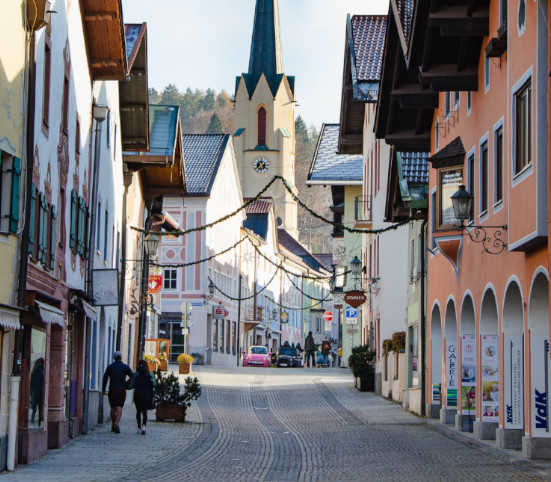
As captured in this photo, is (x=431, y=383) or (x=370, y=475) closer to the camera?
(x=370, y=475)

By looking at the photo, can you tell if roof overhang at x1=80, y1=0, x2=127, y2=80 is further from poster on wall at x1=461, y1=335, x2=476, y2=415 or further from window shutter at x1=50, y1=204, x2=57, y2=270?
poster on wall at x1=461, y1=335, x2=476, y2=415

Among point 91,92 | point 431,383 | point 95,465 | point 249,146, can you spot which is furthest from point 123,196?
point 249,146

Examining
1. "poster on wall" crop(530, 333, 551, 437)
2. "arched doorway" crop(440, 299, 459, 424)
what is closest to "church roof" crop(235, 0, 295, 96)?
"arched doorway" crop(440, 299, 459, 424)

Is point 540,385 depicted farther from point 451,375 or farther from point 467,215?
point 451,375

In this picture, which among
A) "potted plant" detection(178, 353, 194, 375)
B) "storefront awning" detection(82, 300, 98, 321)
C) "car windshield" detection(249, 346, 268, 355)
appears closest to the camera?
"storefront awning" detection(82, 300, 98, 321)

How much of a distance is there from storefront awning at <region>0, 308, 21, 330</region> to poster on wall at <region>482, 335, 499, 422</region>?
988cm

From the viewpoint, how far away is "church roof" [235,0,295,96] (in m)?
111

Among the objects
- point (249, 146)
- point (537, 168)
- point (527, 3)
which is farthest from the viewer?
point (249, 146)

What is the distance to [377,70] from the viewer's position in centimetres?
3925

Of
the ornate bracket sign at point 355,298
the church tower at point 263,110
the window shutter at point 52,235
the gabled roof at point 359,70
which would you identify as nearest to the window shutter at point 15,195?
the window shutter at point 52,235

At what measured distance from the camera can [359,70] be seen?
130 ft

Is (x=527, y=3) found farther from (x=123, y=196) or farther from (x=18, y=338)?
(x=123, y=196)

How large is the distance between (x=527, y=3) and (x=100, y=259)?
12.7 metres

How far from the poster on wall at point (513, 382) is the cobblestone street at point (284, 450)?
0.74 metres
